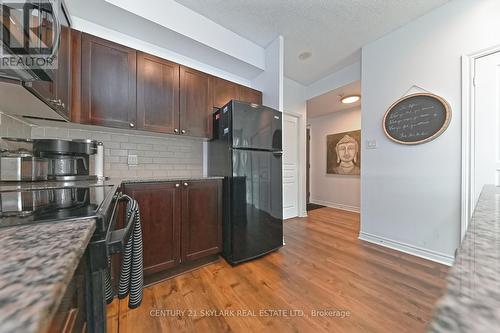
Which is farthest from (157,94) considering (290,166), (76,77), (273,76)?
(290,166)

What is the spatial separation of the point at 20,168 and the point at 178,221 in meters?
1.05

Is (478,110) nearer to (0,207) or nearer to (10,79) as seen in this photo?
(0,207)

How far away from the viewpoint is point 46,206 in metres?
0.63

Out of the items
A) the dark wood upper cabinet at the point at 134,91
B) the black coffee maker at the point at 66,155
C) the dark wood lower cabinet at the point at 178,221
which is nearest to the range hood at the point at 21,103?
the dark wood upper cabinet at the point at 134,91

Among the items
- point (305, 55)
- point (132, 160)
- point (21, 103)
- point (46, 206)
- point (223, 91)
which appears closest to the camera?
point (46, 206)

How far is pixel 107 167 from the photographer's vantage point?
6.10 ft

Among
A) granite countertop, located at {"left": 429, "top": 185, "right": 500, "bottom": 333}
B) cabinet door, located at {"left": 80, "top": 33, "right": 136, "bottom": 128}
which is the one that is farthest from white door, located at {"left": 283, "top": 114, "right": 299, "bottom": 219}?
granite countertop, located at {"left": 429, "top": 185, "right": 500, "bottom": 333}

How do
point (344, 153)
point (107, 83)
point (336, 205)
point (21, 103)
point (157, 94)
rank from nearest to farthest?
1. point (21, 103)
2. point (107, 83)
3. point (157, 94)
4. point (344, 153)
5. point (336, 205)

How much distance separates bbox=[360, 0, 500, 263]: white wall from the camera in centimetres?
183

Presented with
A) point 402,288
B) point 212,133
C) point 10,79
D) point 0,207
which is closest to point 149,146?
point 212,133

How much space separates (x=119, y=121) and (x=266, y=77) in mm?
1810

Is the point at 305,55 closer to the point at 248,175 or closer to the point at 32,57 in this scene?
the point at 248,175

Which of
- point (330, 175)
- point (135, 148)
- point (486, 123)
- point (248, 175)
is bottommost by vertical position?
point (330, 175)

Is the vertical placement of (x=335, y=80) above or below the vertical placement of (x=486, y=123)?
above
